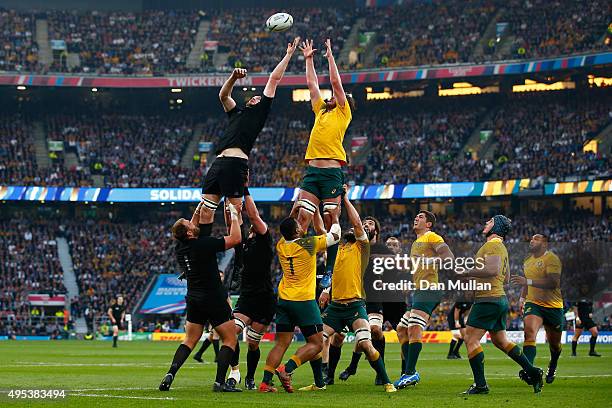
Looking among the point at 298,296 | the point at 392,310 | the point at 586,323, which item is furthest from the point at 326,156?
the point at 586,323

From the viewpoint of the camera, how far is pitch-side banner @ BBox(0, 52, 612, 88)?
66062 millimetres

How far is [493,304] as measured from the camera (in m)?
16.8

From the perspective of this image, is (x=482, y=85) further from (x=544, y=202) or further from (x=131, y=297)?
(x=131, y=297)

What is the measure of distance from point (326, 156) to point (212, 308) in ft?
13.1

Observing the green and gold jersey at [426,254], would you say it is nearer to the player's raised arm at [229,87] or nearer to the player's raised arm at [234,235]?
the player's raised arm at [234,235]

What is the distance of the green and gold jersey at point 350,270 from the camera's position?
18.0 meters

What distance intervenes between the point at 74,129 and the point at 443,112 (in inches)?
1014

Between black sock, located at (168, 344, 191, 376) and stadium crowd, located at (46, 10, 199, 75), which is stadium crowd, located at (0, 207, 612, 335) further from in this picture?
black sock, located at (168, 344, 191, 376)

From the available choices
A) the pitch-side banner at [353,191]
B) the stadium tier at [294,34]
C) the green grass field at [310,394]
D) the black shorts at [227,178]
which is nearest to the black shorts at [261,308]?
the green grass field at [310,394]

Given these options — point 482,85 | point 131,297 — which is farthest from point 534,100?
point 131,297

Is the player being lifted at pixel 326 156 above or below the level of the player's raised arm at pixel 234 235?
above

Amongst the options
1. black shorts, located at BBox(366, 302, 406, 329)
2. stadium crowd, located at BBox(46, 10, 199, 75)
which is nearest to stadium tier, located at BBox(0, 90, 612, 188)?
stadium crowd, located at BBox(46, 10, 199, 75)

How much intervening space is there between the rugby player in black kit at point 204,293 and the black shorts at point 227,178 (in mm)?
1361

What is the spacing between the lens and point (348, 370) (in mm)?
20828
